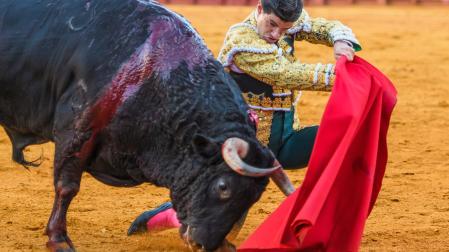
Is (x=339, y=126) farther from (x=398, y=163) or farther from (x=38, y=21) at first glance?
(x=398, y=163)

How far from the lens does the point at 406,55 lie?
39.3ft

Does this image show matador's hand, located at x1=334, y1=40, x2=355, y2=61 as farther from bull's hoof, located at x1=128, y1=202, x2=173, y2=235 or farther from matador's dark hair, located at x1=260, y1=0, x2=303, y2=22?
bull's hoof, located at x1=128, y1=202, x2=173, y2=235

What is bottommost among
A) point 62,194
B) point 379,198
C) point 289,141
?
point 379,198

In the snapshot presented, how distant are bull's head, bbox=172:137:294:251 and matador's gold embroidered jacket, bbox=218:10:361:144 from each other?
1.66 feet

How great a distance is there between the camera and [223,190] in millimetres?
4492

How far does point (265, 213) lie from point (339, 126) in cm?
152

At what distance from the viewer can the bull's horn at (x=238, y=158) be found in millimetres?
4355

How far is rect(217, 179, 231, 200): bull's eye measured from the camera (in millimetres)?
4480

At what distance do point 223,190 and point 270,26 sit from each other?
2.82 feet

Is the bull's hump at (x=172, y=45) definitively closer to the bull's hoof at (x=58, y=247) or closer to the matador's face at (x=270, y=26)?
the matador's face at (x=270, y=26)

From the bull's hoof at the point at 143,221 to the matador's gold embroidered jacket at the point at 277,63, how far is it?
70 centimetres

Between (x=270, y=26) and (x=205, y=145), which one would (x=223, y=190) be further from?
(x=270, y=26)

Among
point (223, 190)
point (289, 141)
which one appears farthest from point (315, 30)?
point (223, 190)

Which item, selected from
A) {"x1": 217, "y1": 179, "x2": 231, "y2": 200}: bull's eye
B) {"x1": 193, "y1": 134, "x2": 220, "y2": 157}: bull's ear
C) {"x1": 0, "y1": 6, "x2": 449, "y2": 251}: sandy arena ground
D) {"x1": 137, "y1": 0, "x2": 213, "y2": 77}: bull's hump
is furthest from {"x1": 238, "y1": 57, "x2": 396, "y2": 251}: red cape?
{"x1": 0, "y1": 6, "x2": 449, "y2": 251}: sandy arena ground
